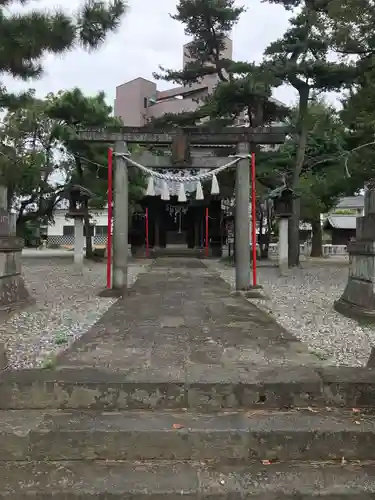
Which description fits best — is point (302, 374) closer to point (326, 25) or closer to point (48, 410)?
point (48, 410)

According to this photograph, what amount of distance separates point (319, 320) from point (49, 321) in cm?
377

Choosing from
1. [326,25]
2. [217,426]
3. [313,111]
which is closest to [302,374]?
[217,426]

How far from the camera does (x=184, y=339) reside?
16.7 ft

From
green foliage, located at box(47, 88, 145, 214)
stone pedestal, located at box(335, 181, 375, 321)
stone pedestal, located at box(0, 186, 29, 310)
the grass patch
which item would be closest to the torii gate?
stone pedestal, located at box(0, 186, 29, 310)

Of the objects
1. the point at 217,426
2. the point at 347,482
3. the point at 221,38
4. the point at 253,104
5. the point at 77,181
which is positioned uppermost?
the point at 221,38

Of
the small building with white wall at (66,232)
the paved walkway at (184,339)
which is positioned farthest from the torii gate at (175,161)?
the small building with white wall at (66,232)

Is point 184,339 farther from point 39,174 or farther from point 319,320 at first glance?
point 39,174

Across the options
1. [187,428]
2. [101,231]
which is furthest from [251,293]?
[101,231]

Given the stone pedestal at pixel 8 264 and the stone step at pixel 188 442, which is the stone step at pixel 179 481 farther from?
the stone pedestal at pixel 8 264

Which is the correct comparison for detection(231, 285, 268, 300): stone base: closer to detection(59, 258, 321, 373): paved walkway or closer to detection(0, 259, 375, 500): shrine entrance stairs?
detection(59, 258, 321, 373): paved walkway

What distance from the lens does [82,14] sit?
5.43m

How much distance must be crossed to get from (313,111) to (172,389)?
15.5 meters

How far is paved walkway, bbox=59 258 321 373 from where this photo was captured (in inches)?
162

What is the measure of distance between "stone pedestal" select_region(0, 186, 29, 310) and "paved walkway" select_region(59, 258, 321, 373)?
1481 mm
